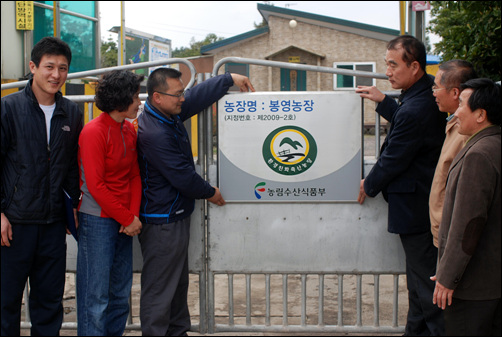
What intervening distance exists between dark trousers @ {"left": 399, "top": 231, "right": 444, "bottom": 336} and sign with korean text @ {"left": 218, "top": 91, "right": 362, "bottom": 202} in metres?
0.63

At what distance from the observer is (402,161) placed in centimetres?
370

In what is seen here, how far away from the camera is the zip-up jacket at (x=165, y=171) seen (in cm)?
381

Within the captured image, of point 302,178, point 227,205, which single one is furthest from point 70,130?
point 302,178

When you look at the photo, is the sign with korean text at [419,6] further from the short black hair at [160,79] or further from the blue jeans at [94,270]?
the blue jeans at [94,270]

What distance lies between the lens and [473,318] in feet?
9.20

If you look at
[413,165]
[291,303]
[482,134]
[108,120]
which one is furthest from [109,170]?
[291,303]

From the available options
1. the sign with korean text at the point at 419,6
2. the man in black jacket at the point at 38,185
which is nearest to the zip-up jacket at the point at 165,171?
the man in black jacket at the point at 38,185

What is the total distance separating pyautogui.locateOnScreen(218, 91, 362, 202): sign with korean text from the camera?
4168 mm

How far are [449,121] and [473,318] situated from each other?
4.16 feet

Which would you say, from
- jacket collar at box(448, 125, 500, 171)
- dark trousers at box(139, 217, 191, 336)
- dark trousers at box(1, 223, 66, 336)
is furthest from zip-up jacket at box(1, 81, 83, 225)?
jacket collar at box(448, 125, 500, 171)

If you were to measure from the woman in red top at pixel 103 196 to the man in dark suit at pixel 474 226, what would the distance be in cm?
206

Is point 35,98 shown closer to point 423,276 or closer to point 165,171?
point 165,171

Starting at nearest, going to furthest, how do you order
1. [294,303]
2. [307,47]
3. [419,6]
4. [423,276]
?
1. [423,276]
2. [294,303]
3. [419,6]
4. [307,47]

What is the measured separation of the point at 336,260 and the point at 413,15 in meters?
6.04
